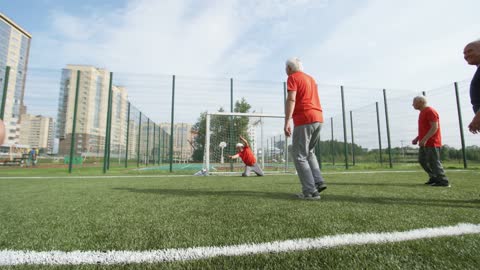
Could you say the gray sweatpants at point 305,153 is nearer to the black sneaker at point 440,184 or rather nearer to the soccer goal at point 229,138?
the black sneaker at point 440,184

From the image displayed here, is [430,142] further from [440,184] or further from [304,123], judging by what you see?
[304,123]

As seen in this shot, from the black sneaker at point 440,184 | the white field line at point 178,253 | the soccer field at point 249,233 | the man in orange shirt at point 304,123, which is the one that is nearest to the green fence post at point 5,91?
the soccer field at point 249,233

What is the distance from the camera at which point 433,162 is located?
3.97 meters

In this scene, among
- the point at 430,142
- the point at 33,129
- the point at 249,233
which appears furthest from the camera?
the point at 33,129

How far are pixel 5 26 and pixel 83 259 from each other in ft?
157

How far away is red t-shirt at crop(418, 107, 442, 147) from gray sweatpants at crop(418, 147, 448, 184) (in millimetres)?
106

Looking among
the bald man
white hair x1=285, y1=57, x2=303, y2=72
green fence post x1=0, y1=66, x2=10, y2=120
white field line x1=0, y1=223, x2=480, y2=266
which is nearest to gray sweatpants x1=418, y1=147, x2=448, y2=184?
the bald man

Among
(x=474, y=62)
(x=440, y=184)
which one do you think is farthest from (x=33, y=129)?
(x=474, y=62)

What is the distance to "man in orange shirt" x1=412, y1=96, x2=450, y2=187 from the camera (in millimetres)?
3859

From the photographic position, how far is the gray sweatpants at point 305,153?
9.00ft

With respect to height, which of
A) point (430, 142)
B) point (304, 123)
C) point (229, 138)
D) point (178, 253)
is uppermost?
point (229, 138)

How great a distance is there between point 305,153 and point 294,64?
118cm

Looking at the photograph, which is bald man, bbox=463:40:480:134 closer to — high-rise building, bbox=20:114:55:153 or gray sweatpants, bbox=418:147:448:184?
gray sweatpants, bbox=418:147:448:184

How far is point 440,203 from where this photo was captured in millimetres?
2326
